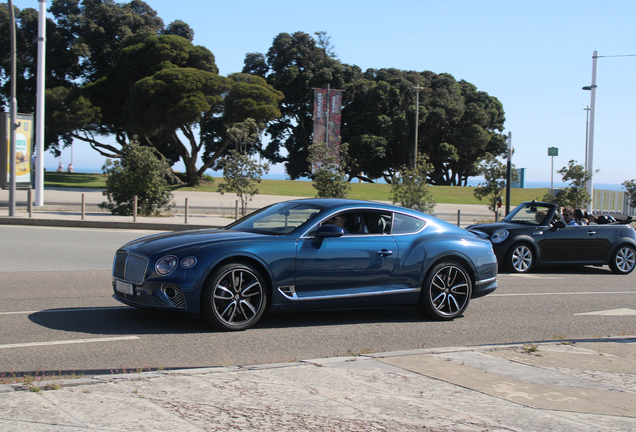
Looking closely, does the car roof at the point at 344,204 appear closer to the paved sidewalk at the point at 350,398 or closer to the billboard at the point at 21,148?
the paved sidewalk at the point at 350,398

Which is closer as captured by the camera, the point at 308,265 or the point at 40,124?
the point at 308,265

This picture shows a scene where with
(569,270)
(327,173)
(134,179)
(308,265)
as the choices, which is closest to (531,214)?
(569,270)

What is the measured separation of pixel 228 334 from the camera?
652 cm

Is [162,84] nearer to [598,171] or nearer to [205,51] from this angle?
[205,51]

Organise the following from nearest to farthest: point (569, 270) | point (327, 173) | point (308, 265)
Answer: point (308, 265) < point (569, 270) < point (327, 173)

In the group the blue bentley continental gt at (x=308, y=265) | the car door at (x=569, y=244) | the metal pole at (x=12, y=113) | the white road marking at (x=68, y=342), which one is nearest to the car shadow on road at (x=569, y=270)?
the car door at (x=569, y=244)

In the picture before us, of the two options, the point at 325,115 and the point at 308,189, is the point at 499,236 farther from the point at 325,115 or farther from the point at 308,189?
the point at 308,189

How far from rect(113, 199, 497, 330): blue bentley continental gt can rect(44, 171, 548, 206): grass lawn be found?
139ft

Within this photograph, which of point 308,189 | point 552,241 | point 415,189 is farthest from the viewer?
point 308,189

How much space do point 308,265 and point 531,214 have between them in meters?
8.08

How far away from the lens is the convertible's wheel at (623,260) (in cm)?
1349

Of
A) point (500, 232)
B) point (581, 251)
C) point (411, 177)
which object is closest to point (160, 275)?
point (500, 232)

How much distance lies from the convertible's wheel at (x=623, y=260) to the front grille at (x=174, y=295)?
1058 cm

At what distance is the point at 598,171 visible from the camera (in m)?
31.2
